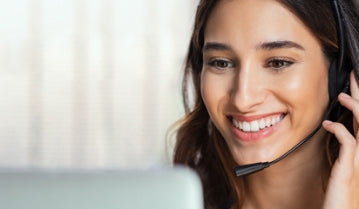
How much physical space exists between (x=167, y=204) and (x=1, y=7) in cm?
234

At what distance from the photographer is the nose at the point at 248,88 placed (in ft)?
3.70

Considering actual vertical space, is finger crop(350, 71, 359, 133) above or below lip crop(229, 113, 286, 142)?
above

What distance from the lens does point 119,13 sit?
8.74 ft

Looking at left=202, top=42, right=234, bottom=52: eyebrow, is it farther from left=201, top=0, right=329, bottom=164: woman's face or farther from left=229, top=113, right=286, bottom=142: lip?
left=229, top=113, right=286, bottom=142: lip

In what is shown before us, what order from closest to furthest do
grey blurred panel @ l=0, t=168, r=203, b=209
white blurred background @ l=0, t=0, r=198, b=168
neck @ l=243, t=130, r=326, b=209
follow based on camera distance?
1. grey blurred panel @ l=0, t=168, r=203, b=209
2. neck @ l=243, t=130, r=326, b=209
3. white blurred background @ l=0, t=0, r=198, b=168

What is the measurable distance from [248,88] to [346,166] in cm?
23

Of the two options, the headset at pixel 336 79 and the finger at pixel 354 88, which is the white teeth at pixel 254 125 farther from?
the finger at pixel 354 88

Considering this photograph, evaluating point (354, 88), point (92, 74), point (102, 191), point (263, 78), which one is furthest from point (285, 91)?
point (92, 74)

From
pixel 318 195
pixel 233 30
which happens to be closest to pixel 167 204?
pixel 233 30

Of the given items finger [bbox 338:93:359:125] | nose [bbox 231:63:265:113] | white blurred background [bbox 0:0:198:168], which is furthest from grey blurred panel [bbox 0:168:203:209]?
white blurred background [bbox 0:0:198:168]

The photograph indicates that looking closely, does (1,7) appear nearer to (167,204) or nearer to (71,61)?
(71,61)

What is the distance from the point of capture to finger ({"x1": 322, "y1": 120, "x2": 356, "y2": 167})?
1167 millimetres

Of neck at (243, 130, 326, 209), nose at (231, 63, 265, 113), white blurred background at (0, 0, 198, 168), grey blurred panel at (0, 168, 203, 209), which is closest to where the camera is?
grey blurred panel at (0, 168, 203, 209)

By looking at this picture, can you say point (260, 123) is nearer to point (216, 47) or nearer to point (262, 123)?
point (262, 123)
